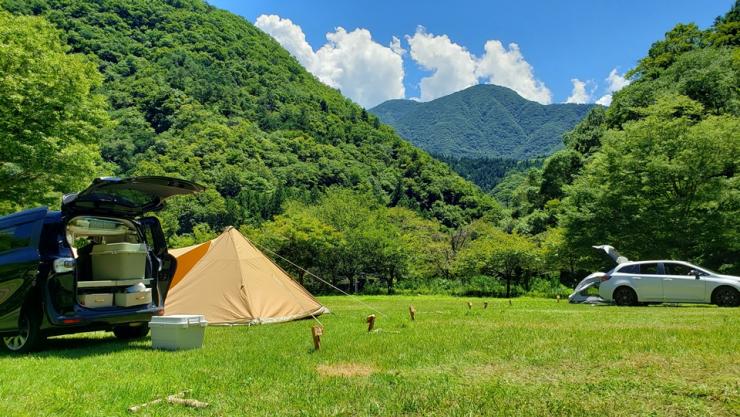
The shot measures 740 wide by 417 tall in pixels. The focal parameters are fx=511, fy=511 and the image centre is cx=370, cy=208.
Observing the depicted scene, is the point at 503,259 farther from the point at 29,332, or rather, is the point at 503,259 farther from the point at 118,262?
the point at 29,332

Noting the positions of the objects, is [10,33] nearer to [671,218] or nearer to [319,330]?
[319,330]

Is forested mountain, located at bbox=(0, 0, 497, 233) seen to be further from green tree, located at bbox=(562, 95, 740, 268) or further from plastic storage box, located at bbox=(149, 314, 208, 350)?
plastic storage box, located at bbox=(149, 314, 208, 350)

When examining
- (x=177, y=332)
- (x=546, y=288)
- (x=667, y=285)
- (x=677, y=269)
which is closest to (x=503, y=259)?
(x=546, y=288)

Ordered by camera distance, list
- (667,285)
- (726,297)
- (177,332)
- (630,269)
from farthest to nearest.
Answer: (630,269)
(667,285)
(726,297)
(177,332)

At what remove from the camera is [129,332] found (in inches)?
348

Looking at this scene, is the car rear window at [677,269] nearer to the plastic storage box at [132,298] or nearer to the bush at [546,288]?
the plastic storage box at [132,298]

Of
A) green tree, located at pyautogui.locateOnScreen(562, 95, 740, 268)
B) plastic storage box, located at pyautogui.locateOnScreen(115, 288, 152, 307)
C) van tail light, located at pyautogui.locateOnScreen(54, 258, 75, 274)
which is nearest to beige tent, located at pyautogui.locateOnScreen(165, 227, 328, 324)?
plastic storage box, located at pyautogui.locateOnScreen(115, 288, 152, 307)

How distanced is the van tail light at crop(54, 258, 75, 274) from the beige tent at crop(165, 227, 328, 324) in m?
3.97

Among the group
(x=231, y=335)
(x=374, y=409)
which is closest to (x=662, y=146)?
(x=231, y=335)

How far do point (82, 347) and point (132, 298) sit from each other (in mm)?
1045

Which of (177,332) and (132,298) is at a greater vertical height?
(132,298)

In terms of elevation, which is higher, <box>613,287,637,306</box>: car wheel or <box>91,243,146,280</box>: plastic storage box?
<box>91,243,146,280</box>: plastic storage box

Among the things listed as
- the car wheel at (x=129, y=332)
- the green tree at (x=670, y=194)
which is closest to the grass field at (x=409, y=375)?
the car wheel at (x=129, y=332)

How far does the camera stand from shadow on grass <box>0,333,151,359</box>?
695 cm
